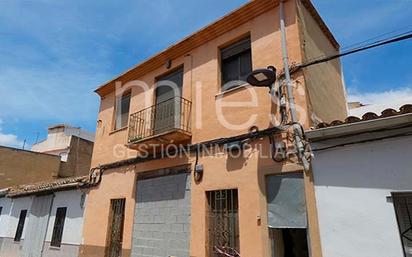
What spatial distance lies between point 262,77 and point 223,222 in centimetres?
354

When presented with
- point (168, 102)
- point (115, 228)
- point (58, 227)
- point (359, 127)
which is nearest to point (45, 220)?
point (58, 227)

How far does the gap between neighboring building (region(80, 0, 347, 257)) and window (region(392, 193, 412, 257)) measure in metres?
1.33

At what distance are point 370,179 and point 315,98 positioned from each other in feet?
7.87

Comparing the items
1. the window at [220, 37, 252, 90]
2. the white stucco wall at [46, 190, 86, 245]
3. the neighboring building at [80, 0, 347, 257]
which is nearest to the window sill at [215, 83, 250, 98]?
the neighboring building at [80, 0, 347, 257]

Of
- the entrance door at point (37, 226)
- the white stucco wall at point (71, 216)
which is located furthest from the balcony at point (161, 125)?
the entrance door at point (37, 226)

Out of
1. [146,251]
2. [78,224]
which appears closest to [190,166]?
[146,251]

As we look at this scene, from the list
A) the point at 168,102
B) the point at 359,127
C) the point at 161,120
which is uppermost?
the point at 168,102

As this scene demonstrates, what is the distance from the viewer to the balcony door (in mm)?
8822

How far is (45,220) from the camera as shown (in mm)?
13242

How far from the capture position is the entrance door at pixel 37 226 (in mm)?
13047

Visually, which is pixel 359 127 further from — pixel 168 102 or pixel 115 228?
pixel 115 228

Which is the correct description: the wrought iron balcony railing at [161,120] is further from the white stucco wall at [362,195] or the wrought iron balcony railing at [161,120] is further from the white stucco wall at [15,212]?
the white stucco wall at [15,212]

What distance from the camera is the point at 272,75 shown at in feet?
19.7

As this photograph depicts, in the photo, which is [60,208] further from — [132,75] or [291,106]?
[291,106]
